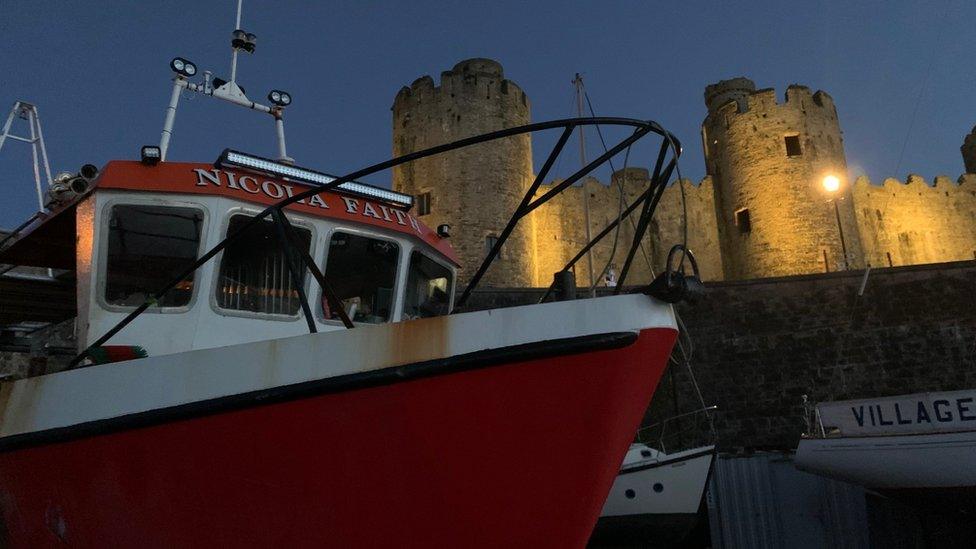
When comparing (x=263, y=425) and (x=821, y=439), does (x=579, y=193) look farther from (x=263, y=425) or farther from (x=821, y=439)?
(x=263, y=425)

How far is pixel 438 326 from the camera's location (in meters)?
3.08

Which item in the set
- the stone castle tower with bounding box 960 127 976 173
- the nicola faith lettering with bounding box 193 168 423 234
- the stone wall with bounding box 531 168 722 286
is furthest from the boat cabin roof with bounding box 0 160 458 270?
the stone castle tower with bounding box 960 127 976 173

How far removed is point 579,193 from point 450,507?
79.4 feet

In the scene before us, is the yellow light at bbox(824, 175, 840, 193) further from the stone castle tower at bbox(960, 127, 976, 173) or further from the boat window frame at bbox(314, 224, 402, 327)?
the boat window frame at bbox(314, 224, 402, 327)

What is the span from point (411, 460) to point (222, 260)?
6.27ft

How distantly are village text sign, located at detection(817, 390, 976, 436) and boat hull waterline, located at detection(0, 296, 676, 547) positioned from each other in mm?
5816

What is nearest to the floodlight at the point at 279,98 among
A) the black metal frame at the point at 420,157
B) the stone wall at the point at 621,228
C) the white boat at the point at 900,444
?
the black metal frame at the point at 420,157

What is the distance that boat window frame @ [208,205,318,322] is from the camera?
3947 mm

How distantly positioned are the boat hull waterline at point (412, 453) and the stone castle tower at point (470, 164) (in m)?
17.9

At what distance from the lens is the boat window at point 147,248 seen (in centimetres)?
396

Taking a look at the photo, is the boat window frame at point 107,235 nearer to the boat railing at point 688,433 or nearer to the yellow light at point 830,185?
the boat railing at point 688,433

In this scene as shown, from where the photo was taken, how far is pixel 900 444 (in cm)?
700

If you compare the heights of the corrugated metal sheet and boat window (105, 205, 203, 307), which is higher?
boat window (105, 205, 203, 307)

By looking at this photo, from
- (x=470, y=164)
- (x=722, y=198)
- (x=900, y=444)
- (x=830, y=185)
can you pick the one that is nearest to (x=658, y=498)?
(x=900, y=444)
